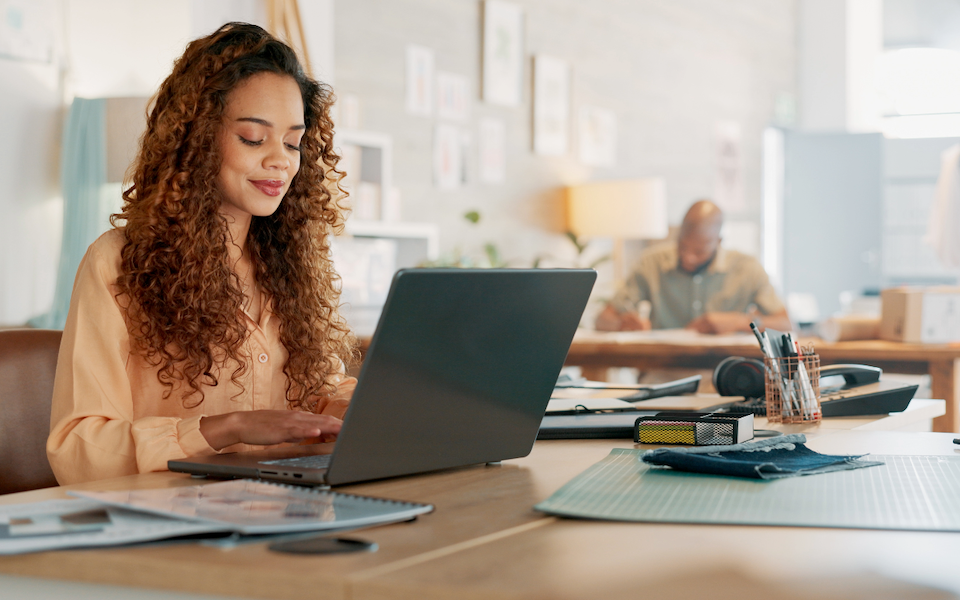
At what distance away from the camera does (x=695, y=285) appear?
528 centimetres

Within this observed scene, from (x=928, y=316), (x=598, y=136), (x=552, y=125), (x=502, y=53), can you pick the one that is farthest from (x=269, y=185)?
(x=598, y=136)

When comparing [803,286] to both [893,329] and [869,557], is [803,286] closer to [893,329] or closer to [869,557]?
[893,329]

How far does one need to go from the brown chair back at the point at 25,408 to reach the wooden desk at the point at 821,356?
7.49 ft

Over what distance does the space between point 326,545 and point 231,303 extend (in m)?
0.86

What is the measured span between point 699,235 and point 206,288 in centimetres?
390

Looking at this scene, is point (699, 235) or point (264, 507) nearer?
point (264, 507)

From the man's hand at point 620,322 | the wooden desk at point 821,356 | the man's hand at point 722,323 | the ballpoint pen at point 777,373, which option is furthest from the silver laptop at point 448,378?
the man's hand at point 620,322

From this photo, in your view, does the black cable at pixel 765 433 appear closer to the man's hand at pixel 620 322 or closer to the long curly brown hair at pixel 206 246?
the long curly brown hair at pixel 206 246

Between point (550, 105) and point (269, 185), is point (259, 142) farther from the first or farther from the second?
point (550, 105)

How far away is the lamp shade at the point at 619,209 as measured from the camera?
6.23 metres

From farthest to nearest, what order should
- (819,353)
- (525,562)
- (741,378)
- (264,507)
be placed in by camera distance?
(819,353), (741,378), (264,507), (525,562)

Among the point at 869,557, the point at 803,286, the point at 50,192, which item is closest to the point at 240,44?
the point at 869,557

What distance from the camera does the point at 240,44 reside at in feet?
5.39

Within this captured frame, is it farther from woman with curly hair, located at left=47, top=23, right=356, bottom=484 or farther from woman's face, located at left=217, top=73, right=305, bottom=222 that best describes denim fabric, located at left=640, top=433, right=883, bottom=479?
woman's face, located at left=217, top=73, right=305, bottom=222
